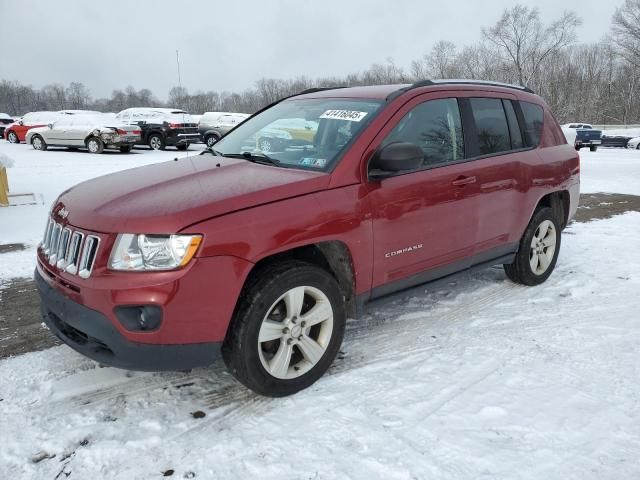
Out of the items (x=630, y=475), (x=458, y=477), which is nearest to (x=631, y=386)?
(x=630, y=475)

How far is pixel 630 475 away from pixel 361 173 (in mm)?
2017

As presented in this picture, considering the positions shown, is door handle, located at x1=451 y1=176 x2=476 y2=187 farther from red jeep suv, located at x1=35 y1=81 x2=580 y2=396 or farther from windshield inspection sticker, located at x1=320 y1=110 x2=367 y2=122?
windshield inspection sticker, located at x1=320 y1=110 x2=367 y2=122

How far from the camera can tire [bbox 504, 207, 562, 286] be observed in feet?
15.1

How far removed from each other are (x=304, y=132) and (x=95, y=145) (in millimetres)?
18273

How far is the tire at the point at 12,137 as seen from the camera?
2497 centimetres

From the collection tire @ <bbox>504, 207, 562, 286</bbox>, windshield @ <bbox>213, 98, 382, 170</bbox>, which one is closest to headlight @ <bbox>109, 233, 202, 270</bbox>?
windshield @ <bbox>213, 98, 382, 170</bbox>

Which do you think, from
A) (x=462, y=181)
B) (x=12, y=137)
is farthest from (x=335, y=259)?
(x=12, y=137)

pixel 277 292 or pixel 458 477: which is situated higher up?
pixel 277 292

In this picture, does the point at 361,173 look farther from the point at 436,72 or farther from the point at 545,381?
the point at 436,72

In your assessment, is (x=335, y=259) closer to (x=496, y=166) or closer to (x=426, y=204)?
(x=426, y=204)

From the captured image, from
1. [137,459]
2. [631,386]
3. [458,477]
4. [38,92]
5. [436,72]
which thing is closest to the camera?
[458,477]

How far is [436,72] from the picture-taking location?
60.5m

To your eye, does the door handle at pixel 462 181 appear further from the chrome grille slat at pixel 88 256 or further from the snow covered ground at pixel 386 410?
the chrome grille slat at pixel 88 256

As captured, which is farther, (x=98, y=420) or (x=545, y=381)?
(x=545, y=381)
